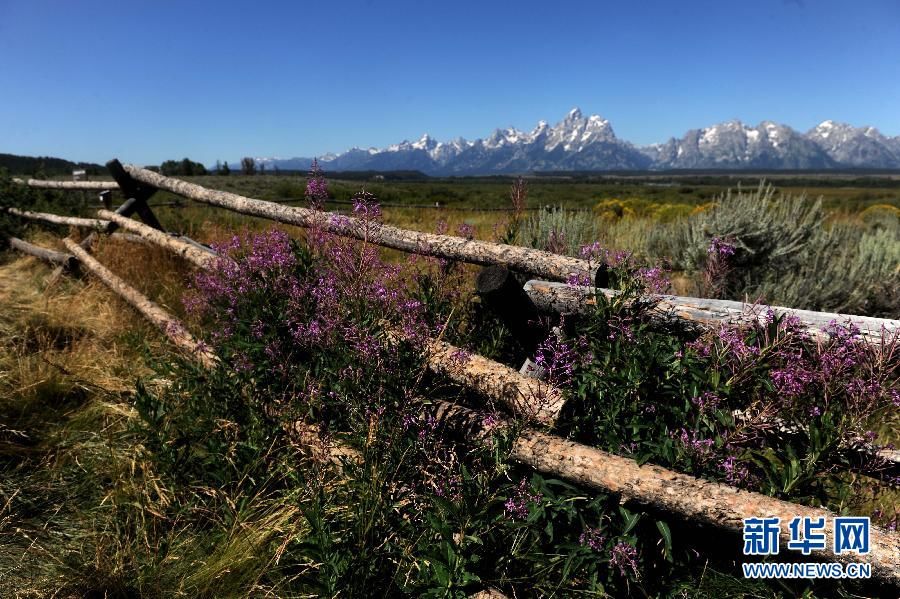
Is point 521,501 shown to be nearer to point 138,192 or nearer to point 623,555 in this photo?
point 623,555

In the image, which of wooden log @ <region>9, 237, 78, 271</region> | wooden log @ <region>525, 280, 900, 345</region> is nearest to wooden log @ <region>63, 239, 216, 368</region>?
wooden log @ <region>9, 237, 78, 271</region>

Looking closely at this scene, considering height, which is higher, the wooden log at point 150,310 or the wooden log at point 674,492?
the wooden log at point 150,310

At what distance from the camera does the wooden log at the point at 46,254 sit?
694 cm

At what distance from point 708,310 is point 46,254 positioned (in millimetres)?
9562

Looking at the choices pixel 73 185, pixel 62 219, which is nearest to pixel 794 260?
pixel 62 219

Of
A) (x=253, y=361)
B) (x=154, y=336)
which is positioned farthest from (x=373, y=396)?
(x=154, y=336)

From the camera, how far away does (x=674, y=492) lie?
2031mm

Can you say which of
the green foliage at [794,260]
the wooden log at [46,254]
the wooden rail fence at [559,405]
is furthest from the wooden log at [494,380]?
the wooden log at [46,254]

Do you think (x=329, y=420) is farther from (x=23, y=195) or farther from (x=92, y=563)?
(x=23, y=195)

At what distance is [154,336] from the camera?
16.7 feet

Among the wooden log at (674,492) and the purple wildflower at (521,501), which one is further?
the purple wildflower at (521,501)

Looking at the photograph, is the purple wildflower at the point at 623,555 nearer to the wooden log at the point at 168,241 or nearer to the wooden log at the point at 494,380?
the wooden log at the point at 494,380

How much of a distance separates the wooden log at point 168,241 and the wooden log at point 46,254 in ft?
2.80

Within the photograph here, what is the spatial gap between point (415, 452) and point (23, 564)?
1994mm
